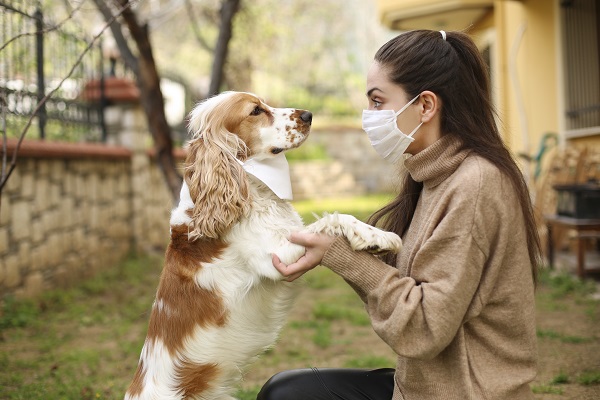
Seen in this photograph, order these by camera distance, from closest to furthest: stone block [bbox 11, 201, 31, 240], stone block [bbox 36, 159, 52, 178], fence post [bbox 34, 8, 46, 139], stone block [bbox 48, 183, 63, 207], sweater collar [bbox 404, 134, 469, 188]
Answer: sweater collar [bbox 404, 134, 469, 188], stone block [bbox 11, 201, 31, 240], stone block [bbox 36, 159, 52, 178], fence post [bbox 34, 8, 46, 139], stone block [bbox 48, 183, 63, 207]

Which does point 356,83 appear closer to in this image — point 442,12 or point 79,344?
point 442,12

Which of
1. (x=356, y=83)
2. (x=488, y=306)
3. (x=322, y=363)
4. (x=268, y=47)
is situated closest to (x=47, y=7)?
(x=322, y=363)

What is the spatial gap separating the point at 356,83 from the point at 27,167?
17.1 metres

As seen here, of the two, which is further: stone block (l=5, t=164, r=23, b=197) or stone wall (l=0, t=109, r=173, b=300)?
stone wall (l=0, t=109, r=173, b=300)

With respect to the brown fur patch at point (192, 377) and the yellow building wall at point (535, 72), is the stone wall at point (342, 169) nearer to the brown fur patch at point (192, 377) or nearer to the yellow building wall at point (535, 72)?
the yellow building wall at point (535, 72)

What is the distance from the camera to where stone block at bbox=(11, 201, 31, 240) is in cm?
602

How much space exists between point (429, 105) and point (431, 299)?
68 centimetres

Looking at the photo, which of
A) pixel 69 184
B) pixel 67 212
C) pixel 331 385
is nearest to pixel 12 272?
pixel 67 212

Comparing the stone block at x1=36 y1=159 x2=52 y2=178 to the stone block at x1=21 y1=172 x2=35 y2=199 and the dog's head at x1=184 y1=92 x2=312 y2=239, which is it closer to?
the stone block at x1=21 y1=172 x2=35 y2=199

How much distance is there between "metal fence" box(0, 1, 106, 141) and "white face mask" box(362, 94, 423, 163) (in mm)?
3480

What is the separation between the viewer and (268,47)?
19609mm

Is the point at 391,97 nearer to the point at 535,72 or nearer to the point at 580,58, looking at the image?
the point at 580,58

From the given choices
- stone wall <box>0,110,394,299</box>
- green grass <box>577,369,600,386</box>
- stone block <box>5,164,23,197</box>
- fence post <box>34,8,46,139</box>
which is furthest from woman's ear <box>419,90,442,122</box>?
fence post <box>34,8,46,139</box>

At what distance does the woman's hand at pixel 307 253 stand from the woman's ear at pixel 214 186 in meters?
0.28
